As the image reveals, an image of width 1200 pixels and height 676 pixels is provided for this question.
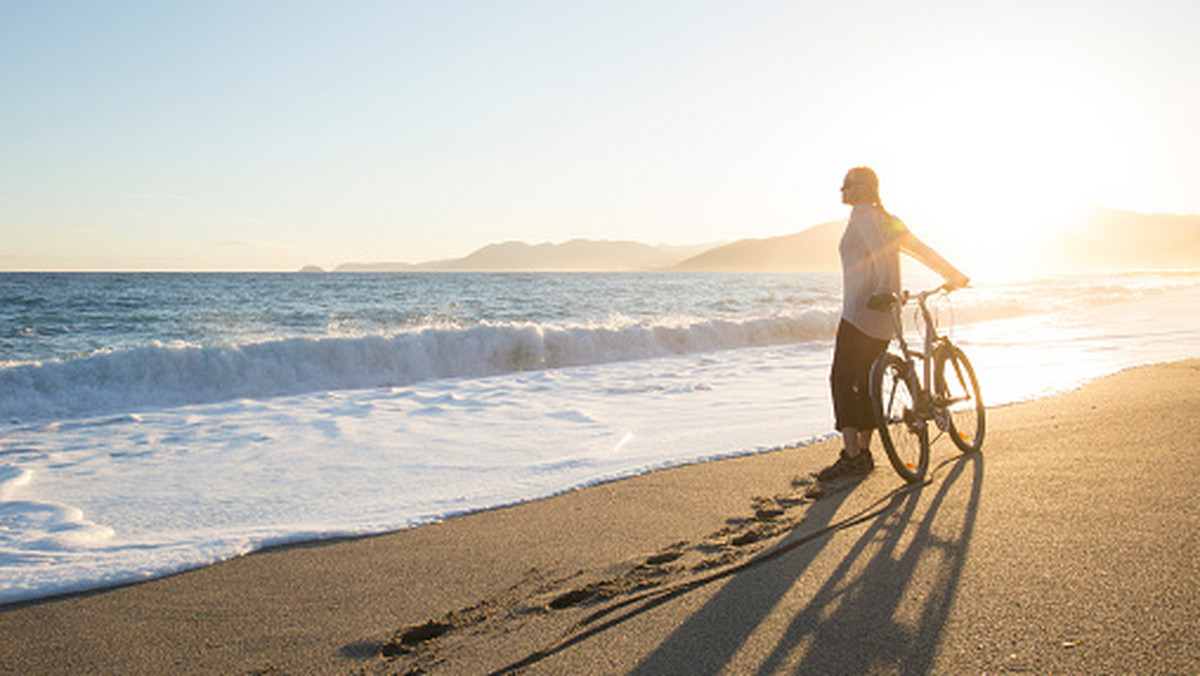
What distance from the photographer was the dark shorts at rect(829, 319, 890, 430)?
501 cm

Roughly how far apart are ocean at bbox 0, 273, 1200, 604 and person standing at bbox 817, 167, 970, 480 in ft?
1.50

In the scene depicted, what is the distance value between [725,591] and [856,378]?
2.42 metres

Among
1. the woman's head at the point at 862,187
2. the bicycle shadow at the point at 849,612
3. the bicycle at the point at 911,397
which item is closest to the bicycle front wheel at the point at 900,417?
the bicycle at the point at 911,397

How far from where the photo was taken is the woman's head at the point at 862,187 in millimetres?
4906

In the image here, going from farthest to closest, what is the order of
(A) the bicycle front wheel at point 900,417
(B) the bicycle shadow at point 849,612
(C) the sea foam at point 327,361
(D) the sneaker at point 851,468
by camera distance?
(C) the sea foam at point 327,361
(D) the sneaker at point 851,468
(A) the bicycle front wheel at point 900,417
(B) the bicycle shadow at point 849,612

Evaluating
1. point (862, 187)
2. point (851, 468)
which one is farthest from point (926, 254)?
point (851, 468)

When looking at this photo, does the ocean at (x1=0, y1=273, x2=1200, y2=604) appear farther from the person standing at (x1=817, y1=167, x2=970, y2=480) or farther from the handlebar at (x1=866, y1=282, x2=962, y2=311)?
the person standing at (x1=817, y1=167, x2=970, y2=480)

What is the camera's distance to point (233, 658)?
113 inches

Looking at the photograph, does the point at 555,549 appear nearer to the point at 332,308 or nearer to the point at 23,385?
the point at 23,385

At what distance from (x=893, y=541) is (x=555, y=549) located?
5.37ft

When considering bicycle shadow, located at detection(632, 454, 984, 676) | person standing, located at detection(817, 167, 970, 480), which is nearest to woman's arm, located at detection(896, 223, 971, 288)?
person standing, located at detection(817, 167, 970, 480)

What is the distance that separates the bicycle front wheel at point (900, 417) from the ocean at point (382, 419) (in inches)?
25.6

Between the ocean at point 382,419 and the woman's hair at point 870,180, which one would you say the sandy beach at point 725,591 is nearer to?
the ocean at point 382,419

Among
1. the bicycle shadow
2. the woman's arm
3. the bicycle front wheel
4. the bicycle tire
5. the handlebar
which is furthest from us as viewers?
the bicycle tire
